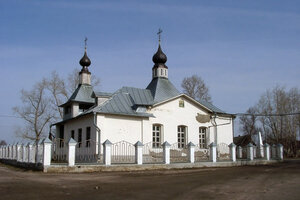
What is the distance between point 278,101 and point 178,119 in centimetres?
1987

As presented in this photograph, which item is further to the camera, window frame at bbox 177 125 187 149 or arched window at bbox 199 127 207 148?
arched window at bbox 199 127 207 148

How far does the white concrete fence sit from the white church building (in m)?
1.97

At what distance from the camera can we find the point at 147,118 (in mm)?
18359

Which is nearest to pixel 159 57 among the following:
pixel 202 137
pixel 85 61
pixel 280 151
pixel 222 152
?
pixel 85 61

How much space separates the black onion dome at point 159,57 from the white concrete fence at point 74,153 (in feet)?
27.3

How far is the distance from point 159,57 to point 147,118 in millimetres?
6469

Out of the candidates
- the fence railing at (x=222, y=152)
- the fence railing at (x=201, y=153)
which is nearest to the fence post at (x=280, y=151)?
the fence railing at (x=222, y=152)

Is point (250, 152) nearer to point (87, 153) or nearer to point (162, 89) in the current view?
point (162, 89)

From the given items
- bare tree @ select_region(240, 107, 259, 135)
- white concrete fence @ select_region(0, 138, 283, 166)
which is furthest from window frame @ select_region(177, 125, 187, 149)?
bare tree @ select_region(240, 107, 259, 135)

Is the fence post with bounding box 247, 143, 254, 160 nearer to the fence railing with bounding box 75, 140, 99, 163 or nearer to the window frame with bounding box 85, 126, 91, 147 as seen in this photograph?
the fence railing with bounding box 75, 140, 99, 163

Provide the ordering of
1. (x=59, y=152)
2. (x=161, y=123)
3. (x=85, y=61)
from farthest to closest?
(x=85, y=61) < (x=161, y=123) < (x=59, y=152)

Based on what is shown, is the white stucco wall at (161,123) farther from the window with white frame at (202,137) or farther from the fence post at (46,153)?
the fence post at (46,153)

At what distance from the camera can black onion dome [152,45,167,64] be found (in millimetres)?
23109

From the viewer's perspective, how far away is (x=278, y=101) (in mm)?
34844
